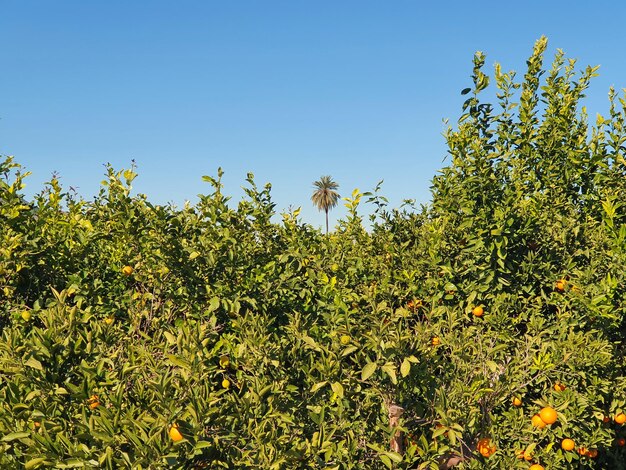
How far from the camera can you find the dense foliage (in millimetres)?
2516

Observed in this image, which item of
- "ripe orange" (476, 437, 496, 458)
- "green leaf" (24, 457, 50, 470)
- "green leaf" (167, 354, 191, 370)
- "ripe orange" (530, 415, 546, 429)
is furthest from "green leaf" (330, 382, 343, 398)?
"ripe orange" (530, 415, 546, 429)

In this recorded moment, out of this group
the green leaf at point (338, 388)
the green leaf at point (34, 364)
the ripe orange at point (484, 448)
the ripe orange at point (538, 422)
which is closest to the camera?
the green leaf at point (34, 364)

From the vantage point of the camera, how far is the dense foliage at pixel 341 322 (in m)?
2.52

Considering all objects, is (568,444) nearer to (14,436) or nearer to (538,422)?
(538,422)

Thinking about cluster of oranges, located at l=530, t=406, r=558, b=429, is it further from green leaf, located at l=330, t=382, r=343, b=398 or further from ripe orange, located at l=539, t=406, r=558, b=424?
green leaf, located at l=330, t=382, r=343, b=398

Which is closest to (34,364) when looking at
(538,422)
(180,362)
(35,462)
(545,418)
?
(35,462)

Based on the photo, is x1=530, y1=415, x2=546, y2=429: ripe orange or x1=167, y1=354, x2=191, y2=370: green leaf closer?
Result: x1=167, y1=354, x2=191, y2=370: green leaf

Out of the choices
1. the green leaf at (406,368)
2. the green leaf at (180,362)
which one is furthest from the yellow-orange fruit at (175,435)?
the green leaf at (406,368)

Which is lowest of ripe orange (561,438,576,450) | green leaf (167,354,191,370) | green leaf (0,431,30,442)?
ripe orange (561,438,576,450)

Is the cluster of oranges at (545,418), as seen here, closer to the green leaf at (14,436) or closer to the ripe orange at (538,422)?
the ripe orange at (538,422)

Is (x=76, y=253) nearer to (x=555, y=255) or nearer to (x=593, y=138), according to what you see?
(x=555, y=255)

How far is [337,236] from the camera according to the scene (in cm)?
610

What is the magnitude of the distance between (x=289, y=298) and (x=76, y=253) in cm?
193

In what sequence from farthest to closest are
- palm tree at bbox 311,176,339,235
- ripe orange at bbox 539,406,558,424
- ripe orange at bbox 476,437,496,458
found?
palm tree at bbox 311,176,339,235 → ripe orange at bbox 539,406,558,424 → ripe orange at bbox 476,437,496,458
